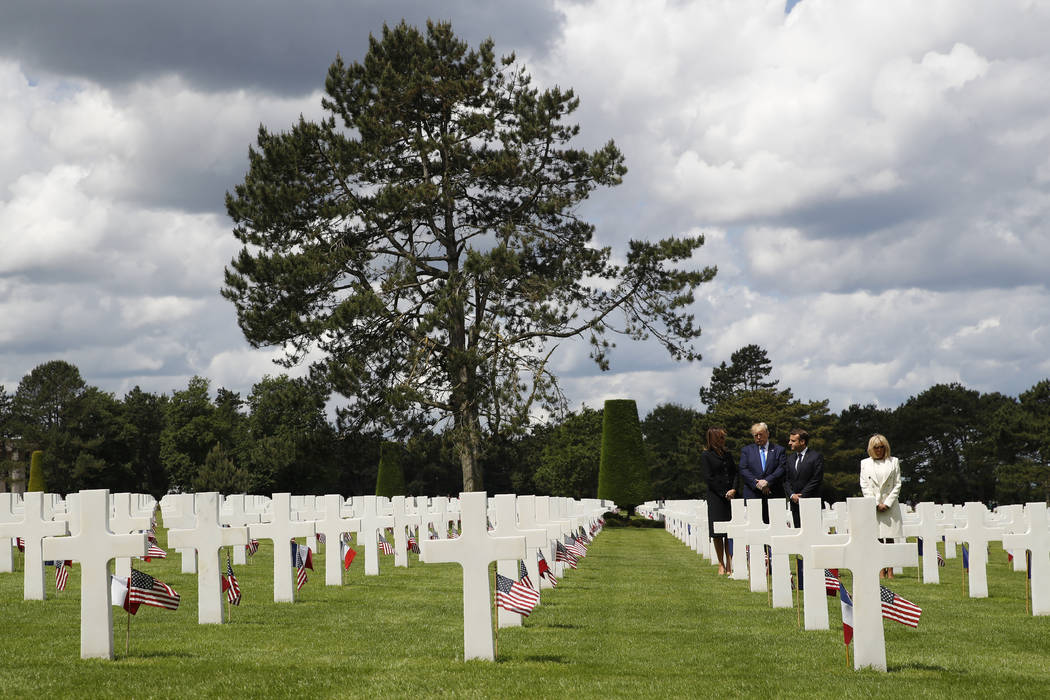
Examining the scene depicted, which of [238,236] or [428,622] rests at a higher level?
[238,236]

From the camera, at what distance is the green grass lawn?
6297 millimetres

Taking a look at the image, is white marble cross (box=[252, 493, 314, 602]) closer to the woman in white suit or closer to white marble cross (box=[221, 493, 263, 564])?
white marble cross (box=[221, 493, 263, 564])

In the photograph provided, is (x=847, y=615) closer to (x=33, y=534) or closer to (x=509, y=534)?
(x=509, y=534)

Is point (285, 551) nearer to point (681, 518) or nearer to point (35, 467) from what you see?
point (681, 518)

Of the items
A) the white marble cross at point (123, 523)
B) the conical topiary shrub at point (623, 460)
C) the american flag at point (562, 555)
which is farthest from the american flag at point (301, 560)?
the conical topiary shrub at point (623, 460)

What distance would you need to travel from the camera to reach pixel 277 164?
1395 inches

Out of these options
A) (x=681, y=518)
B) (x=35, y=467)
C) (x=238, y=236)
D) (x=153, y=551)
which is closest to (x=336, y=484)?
(x=35, y=467)

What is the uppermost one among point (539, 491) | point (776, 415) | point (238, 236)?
point (238, 236)

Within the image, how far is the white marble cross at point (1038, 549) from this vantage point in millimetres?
10164

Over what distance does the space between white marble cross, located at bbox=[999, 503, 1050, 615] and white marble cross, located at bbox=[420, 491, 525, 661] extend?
5.63 m

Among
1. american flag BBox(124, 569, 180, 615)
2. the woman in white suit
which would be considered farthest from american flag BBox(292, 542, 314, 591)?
the woman in white suit

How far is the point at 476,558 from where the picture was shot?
7312 millimetres

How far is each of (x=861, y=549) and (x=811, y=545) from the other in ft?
4.24

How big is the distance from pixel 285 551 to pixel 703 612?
14.5ft
